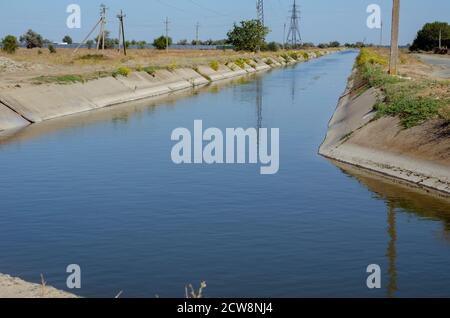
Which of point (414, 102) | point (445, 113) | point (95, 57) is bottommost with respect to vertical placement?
point (445, 113)

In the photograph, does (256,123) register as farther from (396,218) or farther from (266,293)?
(266,293)

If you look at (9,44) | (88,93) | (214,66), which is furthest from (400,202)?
(9,44)

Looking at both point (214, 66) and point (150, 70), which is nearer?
point (150, 70)

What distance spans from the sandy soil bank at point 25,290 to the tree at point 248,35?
132 m

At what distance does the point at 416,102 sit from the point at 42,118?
69.9ft

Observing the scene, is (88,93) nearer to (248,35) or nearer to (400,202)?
(400,202)

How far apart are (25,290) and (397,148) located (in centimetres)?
1611

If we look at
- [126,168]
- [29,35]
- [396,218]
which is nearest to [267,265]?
[396,218]

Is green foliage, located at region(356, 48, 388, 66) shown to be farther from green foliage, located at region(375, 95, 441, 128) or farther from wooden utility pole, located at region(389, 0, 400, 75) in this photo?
green foliage, located at region(375, 95, 441, 128)

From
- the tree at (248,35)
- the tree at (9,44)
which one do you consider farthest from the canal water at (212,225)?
the tree at (248,35)

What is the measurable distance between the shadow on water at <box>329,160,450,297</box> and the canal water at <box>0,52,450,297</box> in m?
0.04

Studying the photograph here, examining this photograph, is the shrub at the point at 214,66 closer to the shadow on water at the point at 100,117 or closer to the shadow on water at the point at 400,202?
the shadow on water at the point at 100,117

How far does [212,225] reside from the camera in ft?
53.0
